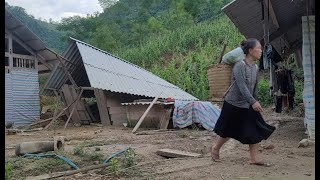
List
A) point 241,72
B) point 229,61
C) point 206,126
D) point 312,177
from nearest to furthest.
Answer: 1. point 312,177
2. point 241,72
3. point 229,61
4. point 206,126

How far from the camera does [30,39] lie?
42.8 feet

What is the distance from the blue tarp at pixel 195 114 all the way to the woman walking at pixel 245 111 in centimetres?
544

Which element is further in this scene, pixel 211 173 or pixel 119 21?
pixel 119 21

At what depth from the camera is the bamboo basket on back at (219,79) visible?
9.07m

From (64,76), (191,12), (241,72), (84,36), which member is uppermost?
(191,12)

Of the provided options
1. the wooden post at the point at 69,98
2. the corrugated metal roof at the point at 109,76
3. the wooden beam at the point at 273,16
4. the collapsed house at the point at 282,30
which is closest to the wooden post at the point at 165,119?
the corrugated metal roof at the point at 109,76

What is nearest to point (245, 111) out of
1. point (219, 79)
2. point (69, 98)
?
point (219, 79)

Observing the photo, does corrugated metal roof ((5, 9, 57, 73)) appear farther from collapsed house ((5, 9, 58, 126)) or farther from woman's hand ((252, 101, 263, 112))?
woman's hand ((252, 101, 263, 112))

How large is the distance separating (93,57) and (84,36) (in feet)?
65.4

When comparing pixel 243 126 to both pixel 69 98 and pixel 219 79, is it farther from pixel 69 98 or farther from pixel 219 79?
pixel 69 98

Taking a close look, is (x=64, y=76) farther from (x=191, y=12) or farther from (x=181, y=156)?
(x=191, y=12)

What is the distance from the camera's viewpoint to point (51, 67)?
14266 mm

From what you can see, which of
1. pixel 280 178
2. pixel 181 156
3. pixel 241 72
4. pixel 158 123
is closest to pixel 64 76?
pixel 158 123

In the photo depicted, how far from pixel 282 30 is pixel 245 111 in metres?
5.66
